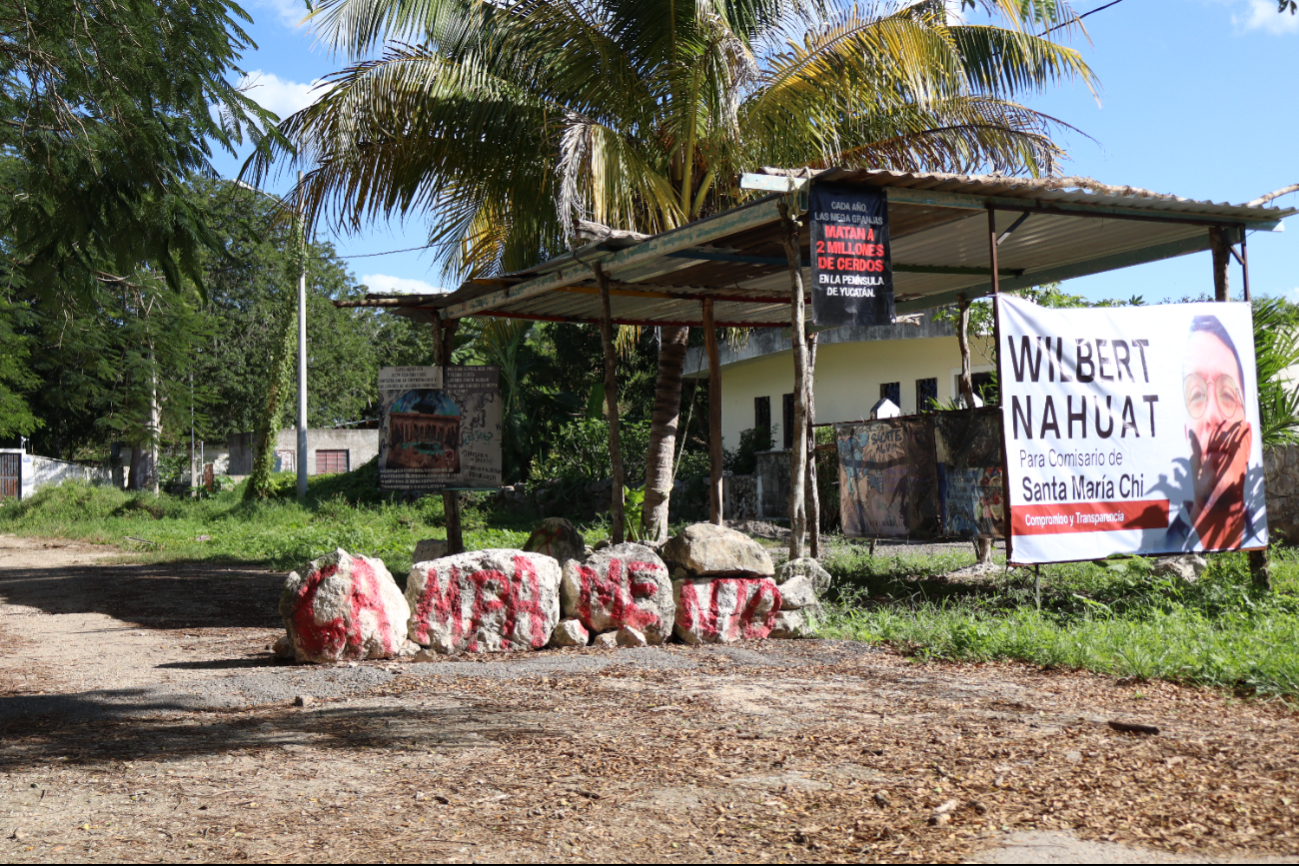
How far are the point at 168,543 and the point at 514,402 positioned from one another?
364 inches

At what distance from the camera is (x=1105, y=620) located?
829 centimetres

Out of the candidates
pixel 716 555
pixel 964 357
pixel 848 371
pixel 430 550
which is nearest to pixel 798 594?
pixel 716 555

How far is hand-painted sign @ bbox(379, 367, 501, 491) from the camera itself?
12.4 meters

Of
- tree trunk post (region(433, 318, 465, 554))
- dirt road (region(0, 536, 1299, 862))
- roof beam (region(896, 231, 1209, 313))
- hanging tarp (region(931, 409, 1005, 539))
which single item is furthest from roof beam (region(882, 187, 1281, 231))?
tree trunk post (region(433, 318, 465, 554))

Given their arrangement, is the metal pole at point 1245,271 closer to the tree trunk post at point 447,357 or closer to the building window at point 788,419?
the tree trunk post at point 447,357

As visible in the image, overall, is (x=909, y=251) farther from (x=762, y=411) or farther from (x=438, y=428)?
(x=762, y=411)

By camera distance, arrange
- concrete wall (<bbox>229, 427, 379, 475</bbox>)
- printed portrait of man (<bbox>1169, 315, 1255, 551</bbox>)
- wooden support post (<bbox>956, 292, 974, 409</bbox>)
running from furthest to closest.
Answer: concrete wall (<bbox>229, 427, 379, 475</bbox>), wooden support post (<bbox>956, 292, 974, 409</bbox>), printed portrait of man (<bbox>1169, 315, 1255, 551</bbox>)

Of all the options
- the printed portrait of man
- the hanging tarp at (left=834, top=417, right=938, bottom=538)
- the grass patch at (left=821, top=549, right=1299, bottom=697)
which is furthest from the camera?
the hanging tarp at (left=834, top=417, right=938, bottom=538)

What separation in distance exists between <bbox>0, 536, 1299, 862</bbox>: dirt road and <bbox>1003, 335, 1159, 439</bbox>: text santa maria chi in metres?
2.10

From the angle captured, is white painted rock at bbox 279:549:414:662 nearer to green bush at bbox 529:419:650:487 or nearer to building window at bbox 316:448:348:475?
green bush at bbox 529:419:650:487

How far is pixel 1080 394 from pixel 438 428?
7.15 metres

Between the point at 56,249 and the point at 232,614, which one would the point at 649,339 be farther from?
the point at 56,249

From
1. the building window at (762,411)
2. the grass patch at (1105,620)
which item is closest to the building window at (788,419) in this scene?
the building window at (762,411)

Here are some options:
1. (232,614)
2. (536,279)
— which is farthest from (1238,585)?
(232,614)
